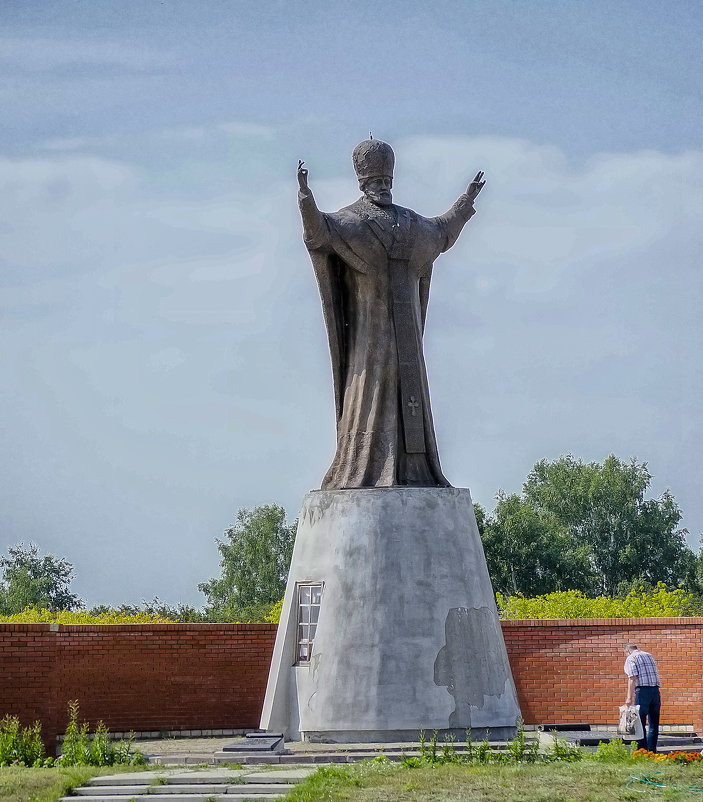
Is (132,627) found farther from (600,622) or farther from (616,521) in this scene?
(616,521)

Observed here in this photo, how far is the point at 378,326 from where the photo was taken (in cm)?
1393

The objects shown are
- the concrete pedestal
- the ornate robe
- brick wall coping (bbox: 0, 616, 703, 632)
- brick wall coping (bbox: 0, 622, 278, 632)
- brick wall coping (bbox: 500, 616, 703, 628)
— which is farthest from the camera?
brick wall coping (bbox: 500, 616, 703, 628)

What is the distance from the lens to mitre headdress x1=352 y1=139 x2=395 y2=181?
551 inches

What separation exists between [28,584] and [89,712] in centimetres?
3101

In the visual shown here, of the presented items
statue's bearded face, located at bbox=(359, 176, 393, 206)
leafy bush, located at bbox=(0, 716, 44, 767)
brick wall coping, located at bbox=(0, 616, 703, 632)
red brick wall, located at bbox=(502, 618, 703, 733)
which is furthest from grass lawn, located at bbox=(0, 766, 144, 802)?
statue's bearded face, located at bbox=(359, 176, 393, 206)

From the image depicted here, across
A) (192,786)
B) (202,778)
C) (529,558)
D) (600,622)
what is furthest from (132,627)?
(529,558)

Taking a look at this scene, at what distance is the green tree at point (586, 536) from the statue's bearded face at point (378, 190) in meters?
28.8

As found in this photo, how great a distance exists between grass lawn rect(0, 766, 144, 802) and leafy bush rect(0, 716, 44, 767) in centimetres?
78

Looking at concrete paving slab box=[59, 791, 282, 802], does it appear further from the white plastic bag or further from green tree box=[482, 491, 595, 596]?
green tree box=[482, 491, 595, 596]

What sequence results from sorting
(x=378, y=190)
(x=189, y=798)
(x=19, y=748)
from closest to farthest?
(x=189, y=798) < (x=19, y=748) < (x=378, y=190)

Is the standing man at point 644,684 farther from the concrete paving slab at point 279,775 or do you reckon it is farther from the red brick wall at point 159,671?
the red brick wall at point 159,671

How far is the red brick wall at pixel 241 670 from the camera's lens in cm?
1520

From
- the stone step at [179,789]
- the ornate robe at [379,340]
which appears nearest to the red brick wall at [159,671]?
the ornate robe at [379,340]

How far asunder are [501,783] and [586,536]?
3683 cm
